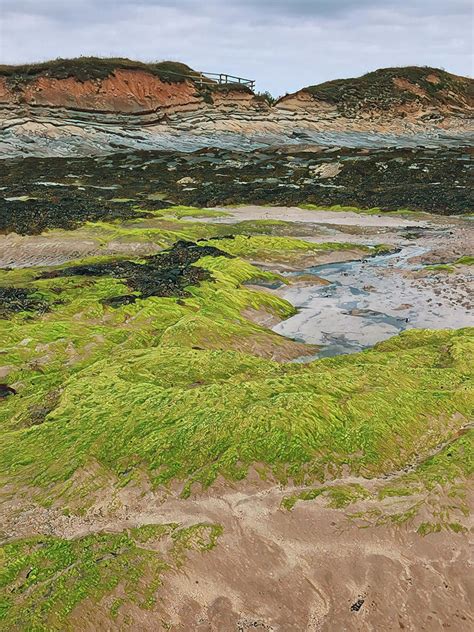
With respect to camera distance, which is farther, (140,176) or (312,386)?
(140,176)

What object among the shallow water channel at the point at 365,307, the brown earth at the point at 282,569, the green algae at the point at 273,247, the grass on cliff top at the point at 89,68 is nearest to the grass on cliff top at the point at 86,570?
the brown earth at the point at 282,569

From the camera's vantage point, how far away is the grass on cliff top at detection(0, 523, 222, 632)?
3818 millimetres

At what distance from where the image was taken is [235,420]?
571 cm

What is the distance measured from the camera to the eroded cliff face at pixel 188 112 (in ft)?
140

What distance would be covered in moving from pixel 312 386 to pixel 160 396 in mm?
1751

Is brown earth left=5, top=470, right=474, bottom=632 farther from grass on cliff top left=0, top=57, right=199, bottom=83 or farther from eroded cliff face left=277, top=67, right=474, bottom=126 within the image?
eroded cliff face left=277, top=67, right=474, bottom=126

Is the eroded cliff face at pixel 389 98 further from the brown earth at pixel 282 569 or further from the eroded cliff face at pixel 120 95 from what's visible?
the brown earth at pixel 282 569

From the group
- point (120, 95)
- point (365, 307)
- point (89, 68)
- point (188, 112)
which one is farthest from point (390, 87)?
point (365, 307)

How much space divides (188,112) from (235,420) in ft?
154

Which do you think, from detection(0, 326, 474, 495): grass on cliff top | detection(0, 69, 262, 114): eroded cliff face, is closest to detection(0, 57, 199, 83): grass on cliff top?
detection(0, 69, 262, 114): eroded cliff face

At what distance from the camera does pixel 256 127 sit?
4631 cm

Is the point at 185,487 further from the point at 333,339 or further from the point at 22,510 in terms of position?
the point at 333,339

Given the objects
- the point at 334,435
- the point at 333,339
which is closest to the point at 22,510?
the point at 334,435

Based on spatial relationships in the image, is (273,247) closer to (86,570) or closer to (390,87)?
(86,570)
